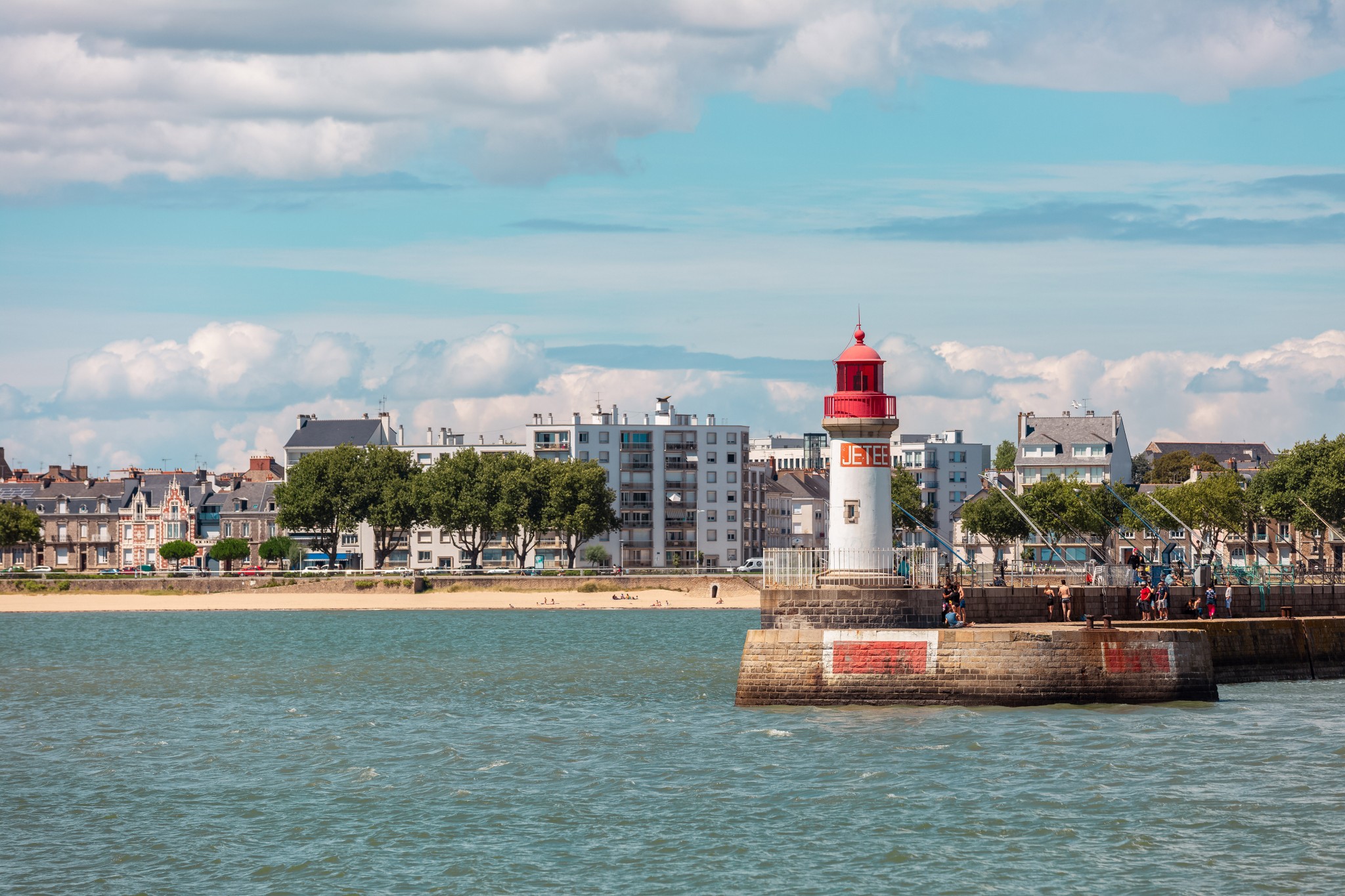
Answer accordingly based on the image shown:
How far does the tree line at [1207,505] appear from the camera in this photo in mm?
98750

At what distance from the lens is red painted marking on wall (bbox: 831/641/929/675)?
116 ft

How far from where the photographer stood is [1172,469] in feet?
536

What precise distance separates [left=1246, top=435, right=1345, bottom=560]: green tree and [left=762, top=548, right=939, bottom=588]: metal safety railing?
206 feet

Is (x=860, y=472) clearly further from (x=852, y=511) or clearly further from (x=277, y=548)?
(x=277, y=548)

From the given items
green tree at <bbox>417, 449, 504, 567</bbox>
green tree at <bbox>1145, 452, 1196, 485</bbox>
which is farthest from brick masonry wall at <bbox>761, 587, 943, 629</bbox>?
green tree at <bbox>1145, 452, 1196, 485</bbox>

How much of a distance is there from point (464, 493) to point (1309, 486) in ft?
203

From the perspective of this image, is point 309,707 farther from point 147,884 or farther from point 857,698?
point 147,884

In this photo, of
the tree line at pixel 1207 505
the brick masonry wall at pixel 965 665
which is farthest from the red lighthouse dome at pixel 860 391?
the tree line at pixel 1207 505

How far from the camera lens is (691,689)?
153ft

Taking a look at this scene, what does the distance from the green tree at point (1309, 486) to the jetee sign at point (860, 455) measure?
208 ft

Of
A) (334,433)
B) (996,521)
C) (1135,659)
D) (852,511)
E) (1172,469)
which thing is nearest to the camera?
(1135,659)

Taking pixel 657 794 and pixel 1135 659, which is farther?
pixel 1135 659

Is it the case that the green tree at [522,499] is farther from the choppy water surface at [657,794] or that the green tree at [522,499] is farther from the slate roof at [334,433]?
the choppy water surface at [657,794]

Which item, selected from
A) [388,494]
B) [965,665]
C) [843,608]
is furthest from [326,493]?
[965,665]
